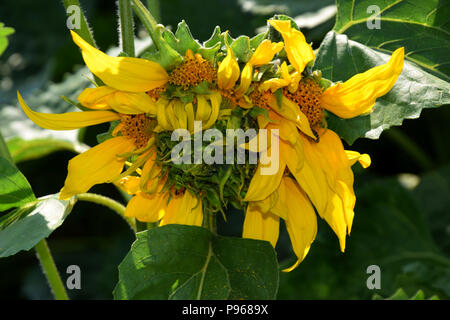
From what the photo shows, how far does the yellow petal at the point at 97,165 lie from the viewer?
0.71m

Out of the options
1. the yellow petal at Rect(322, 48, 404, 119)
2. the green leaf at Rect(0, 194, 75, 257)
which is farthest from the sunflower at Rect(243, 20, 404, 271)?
the green leaf at Rect(0, 194, 75, 257)

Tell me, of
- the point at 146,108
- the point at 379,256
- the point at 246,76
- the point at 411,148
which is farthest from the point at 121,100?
the point at 411,148

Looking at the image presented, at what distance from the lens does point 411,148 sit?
1.66m

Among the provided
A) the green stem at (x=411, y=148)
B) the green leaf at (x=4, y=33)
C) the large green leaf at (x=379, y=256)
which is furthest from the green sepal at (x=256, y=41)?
the green stem at (x=411, y=148)

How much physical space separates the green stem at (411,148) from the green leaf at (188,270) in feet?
3.10

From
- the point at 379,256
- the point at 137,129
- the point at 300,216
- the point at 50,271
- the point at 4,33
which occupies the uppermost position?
the point at 4,33

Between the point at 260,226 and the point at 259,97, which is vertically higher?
the point at 259,97

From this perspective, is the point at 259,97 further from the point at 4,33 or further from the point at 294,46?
the point at 4,33

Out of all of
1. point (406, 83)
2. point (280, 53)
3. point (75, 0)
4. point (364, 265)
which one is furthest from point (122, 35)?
point (364, 265)

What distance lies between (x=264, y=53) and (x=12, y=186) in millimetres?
386

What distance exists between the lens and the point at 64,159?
5.83 ft

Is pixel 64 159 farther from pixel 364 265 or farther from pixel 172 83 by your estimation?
pixel 172 83

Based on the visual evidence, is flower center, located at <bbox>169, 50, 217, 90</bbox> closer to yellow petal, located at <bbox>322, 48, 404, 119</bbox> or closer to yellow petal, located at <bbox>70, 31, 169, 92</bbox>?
yellow petal, located at <bbox>70, 31, 169, 92</bbox>

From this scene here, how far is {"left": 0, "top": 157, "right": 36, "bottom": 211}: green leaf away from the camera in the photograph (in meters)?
0.83
